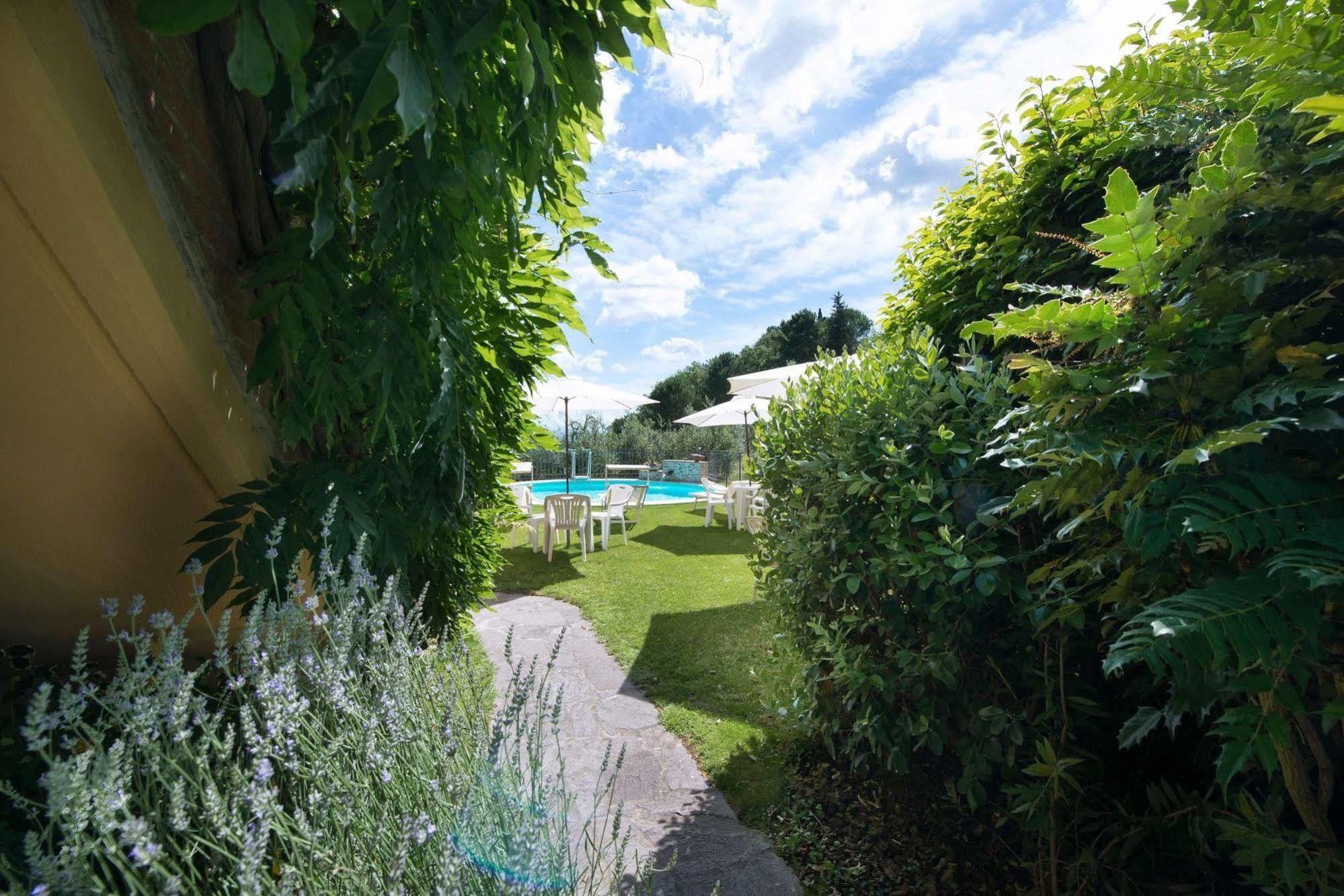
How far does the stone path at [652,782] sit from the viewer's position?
2.81 metres

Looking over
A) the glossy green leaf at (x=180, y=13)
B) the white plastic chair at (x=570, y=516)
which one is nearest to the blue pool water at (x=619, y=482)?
the white plastic chair at (x=570, y=516)

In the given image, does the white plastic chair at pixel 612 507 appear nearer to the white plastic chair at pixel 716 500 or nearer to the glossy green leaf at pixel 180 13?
the white plastic chair at pixel 716 500

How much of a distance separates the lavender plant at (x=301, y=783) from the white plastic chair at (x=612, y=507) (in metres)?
9.42

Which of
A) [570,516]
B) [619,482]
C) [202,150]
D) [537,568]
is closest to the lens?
[202,150]

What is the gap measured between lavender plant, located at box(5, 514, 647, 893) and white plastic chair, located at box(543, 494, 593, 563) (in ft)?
27.7

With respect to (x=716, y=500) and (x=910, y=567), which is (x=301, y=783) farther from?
(x=716, y=500)

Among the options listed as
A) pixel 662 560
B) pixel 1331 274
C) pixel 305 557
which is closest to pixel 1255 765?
pixel 1331 274

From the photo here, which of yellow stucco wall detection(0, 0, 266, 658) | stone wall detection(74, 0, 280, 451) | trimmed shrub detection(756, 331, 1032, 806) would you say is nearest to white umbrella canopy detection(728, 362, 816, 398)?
trimmed shrub detection(756, 331, 1032, 806)

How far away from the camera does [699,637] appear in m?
6.29

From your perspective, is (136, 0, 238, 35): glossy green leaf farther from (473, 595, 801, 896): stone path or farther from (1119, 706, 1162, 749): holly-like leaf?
(1119, 706, 1162, 749): holly-like leaf

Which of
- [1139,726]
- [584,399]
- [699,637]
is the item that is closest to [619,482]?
[584,399]

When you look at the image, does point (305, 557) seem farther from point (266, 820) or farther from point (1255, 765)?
point (1255, 765)

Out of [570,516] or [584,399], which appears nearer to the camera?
[570,516]

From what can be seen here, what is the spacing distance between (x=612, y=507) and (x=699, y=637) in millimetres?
5966
